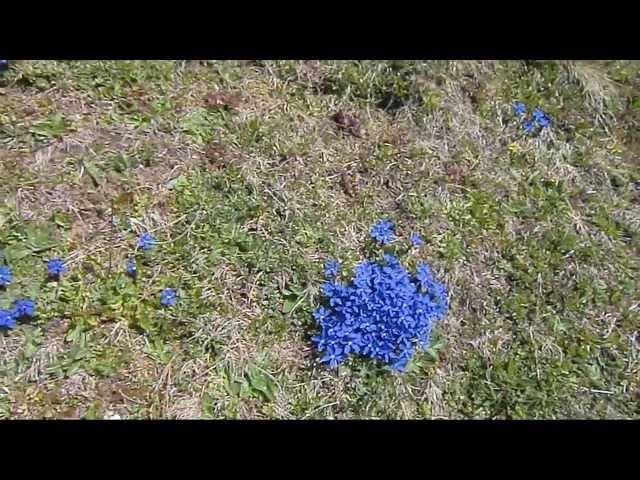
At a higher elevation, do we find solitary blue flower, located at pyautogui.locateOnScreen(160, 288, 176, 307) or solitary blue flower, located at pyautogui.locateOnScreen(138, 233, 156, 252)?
solitary blue flower, located at pyautogui.locateOnScreen(138, 233, 156, 252)

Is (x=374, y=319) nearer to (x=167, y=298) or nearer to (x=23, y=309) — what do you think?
(x=167, y=298)

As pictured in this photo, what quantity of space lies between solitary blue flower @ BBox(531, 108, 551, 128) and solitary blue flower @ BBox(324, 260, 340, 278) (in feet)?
7.11

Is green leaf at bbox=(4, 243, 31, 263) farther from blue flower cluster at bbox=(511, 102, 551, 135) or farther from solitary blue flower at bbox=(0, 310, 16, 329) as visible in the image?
blue flower cluster at bbox=(511, 102, 551, 135)

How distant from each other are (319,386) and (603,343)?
1766 mm

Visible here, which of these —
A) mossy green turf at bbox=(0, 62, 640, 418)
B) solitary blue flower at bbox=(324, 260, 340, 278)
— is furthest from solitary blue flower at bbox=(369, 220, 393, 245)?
solitary blue flower at bbox=(324, 260, 340, 278)

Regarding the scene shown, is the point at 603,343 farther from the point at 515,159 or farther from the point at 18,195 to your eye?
the point at 18,195

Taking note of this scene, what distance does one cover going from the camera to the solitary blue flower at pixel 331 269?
374 cm

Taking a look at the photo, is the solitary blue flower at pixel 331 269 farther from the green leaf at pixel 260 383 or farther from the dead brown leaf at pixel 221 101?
the dead brown leaf at pixel 221 101

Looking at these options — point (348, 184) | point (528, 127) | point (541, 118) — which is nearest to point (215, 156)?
point (348, 184)

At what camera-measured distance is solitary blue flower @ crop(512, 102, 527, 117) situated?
492cm

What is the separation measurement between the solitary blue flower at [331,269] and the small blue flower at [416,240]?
0.54 meters

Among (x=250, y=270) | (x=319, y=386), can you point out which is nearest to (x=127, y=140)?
(x=250, y=270)

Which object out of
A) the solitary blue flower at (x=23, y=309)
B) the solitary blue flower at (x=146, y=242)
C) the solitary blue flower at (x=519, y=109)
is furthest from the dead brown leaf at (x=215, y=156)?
the solitary blue flower at (x=519, y=109)

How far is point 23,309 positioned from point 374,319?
Result: 5.84ft
